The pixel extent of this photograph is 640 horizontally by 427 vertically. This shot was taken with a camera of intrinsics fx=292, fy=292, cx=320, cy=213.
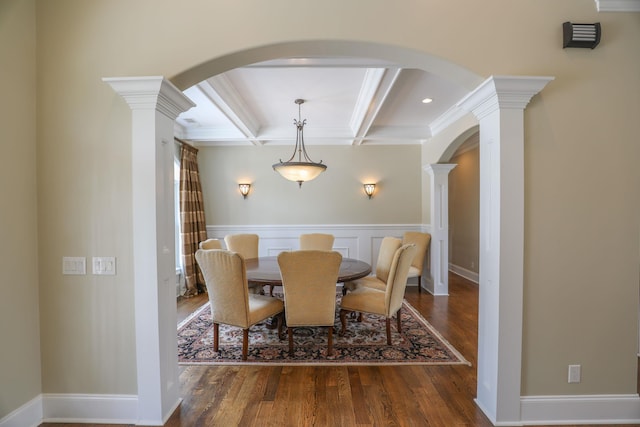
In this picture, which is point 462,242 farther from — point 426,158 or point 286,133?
point 286,133

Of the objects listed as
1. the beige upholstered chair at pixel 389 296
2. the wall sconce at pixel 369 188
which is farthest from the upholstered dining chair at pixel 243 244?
the wall sconce at pixel 369 188

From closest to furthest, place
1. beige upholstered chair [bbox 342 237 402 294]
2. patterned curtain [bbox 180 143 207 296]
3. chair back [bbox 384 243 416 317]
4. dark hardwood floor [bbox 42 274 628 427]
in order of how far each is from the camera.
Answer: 1. dark hardwood floor [bbox 42 274 628 427]
2. chair back [bbox 384 243 416 317]
3. beige upholstered chair [bbox 342 237 402 294]
4. patterned curtain [bbox 180 143 207 296]

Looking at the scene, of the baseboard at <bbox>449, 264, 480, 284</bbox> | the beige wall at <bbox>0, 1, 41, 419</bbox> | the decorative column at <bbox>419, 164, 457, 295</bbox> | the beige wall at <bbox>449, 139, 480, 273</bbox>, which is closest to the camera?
the beige wall at <bbox>0, 1, 41, 419</bbox>

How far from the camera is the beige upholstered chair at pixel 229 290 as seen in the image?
2512mm

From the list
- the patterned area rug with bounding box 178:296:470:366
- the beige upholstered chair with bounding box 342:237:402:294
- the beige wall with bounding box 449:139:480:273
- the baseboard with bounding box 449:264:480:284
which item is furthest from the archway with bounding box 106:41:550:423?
the baseboard with bounding box 449:264:480:284

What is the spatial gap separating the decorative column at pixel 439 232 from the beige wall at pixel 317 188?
0.60 metres

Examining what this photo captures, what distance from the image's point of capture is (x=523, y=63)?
1.83m

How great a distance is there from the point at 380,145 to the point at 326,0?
3639 millimetres

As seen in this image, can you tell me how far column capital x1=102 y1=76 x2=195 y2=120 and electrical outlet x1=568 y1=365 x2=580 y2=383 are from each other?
305cm

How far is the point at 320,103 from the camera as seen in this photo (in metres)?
3.75

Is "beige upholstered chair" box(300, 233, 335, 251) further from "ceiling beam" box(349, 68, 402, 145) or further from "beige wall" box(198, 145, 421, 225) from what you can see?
"ceiling beam" box(349, 68, 402, 145)

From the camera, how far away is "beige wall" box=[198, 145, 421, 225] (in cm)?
530

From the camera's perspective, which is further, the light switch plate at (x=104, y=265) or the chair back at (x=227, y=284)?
the chair back at (x=227, y=284)

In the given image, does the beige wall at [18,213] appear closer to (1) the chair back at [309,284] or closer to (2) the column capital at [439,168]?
(1) the chair back at [309,284]
